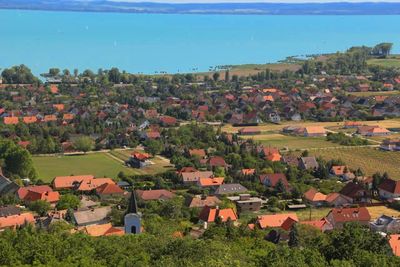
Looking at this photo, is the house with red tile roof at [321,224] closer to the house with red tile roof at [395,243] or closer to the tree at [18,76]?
the house with red tile roof at [395,243]

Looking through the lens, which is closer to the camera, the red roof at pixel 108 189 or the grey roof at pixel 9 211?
the grey roof at pixel 9 211

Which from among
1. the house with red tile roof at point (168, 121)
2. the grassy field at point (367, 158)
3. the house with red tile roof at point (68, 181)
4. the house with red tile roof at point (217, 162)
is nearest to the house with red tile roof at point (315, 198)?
the grassy field at point (367, 158)

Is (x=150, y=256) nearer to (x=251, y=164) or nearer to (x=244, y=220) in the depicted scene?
(x=244, y=220)

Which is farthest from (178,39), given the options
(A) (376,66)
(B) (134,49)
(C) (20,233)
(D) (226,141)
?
(C) (20,233)

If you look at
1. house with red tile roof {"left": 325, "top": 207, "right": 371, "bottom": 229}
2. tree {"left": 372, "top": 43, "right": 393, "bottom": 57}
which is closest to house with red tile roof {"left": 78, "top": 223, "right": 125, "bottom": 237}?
house with red tile roof {"left": 325, "top": 207, "right": 371, "bottom": 229}

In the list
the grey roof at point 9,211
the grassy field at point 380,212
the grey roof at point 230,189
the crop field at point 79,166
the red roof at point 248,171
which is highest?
the grey roof at point 9,211
